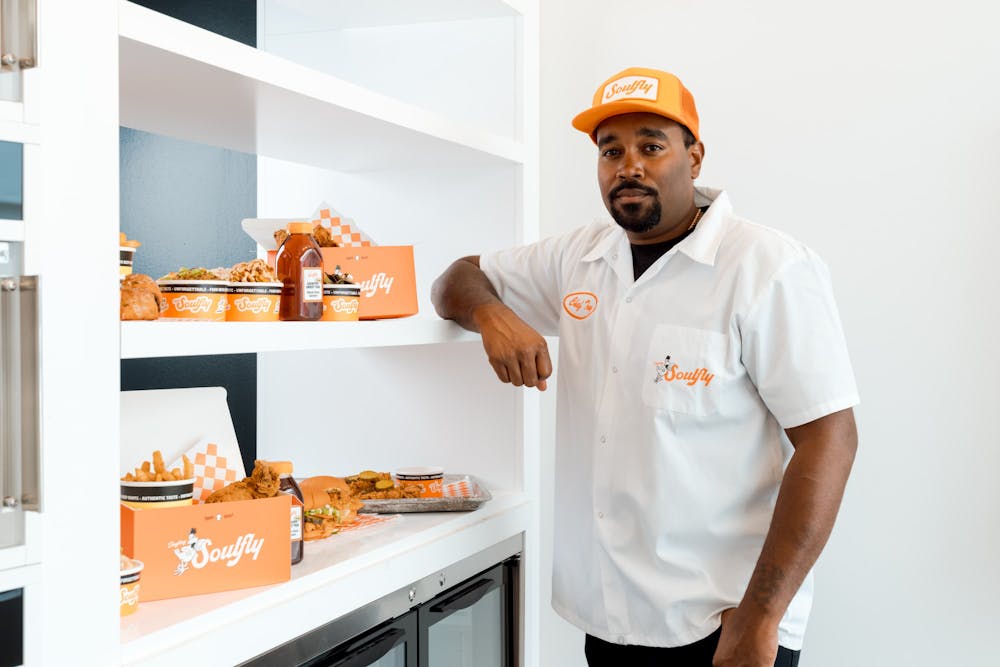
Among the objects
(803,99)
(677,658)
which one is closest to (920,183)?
(803,99)

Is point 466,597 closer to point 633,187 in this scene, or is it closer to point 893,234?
point 633,187

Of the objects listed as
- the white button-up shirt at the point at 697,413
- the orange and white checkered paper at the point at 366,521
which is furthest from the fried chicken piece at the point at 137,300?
the white button-up shirt at the point at 697,413

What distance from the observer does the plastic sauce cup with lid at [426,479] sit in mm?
2314

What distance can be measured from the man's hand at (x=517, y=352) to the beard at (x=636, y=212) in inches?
11.0

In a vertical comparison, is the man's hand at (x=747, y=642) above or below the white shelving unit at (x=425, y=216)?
below

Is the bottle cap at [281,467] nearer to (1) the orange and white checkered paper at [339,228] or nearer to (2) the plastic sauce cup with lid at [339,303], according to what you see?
(2) the plastic sauce cup with lid at [339,303]

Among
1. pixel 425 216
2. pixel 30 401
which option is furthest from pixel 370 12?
pixel 30 401

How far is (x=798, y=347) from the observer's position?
1.77 meters

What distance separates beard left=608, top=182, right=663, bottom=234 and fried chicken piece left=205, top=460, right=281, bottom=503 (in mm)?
804

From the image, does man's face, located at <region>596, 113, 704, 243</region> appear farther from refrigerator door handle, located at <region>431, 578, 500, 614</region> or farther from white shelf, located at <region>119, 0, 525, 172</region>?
refrigerator door handle, located at <region>431, 578, 500, 614</region>

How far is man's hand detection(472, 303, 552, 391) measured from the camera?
199 centimetres

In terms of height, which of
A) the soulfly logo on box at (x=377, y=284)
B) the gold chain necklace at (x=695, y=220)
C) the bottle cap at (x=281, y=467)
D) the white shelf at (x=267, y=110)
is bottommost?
the bottle cap at (x=281, y=467)

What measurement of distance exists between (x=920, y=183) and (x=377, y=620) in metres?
1.58

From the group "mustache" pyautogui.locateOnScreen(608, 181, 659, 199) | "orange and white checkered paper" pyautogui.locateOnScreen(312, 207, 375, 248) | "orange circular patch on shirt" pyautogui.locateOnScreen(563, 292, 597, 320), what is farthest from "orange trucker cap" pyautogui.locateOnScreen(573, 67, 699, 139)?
"orange and white checkered paper" pyautogui.locateOnScreen(312, 207, 375, 248)
